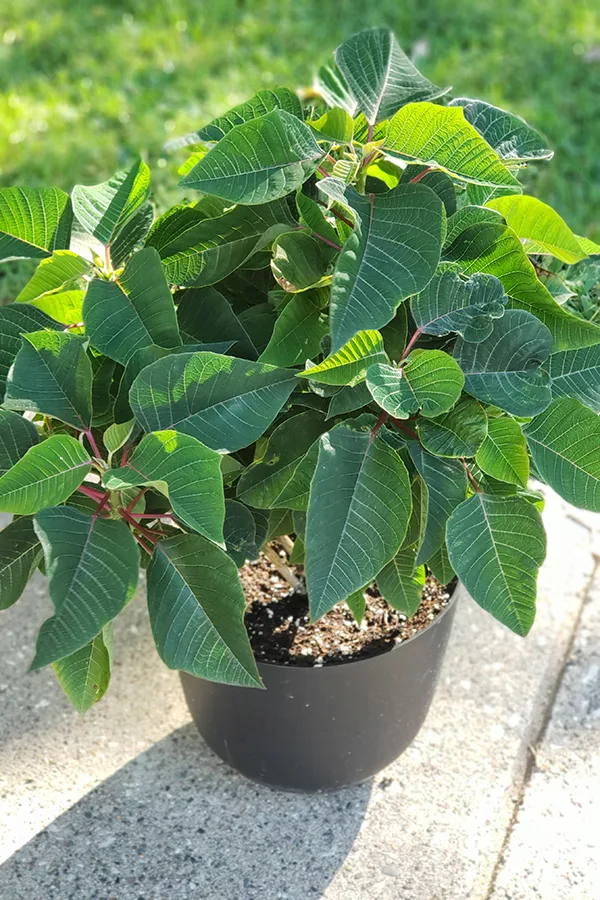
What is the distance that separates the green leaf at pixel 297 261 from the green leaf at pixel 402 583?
17.3 inches

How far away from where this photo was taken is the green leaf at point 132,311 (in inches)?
48.2

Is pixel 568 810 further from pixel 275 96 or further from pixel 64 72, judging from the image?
pixel 64 72

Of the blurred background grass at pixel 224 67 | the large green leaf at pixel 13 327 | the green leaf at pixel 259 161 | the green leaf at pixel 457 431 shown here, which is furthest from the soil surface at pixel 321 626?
the blurred background grass at pixel 224 67

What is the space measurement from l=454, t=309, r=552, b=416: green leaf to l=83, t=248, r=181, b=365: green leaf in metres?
0.37

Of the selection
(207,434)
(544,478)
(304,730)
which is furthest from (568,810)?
(207,434)

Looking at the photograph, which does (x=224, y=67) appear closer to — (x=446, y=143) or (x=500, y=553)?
(x=446, y=143)

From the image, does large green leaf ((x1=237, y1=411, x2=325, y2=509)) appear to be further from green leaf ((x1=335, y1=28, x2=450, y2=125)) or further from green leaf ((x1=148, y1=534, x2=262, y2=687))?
green leaf ((x1=335, y1=28, x2=450, y2=125))

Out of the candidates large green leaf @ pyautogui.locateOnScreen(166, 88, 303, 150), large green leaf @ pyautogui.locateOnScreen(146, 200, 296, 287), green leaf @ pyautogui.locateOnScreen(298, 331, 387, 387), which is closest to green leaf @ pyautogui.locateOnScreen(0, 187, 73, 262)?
large green leaf @ pyautogui.locateOnScreen(146, 200, 296, 287)

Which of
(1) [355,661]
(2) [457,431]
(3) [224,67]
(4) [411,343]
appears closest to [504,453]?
(2) [457,431]

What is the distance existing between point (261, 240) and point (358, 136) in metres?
0.21

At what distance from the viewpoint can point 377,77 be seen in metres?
1.29

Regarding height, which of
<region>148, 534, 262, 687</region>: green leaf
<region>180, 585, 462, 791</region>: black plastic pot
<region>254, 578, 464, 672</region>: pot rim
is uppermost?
<region>148, 534, 262, 687</region>: green leaf

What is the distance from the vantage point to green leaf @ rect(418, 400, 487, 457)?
1.17m

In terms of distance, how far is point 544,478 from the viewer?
125cm
